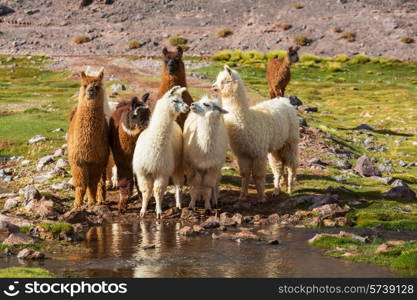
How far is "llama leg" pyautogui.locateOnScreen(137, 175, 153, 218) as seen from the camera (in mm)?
13719

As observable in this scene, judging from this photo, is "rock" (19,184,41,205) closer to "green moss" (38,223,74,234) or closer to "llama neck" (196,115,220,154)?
"green moss" (38,223,74,234)

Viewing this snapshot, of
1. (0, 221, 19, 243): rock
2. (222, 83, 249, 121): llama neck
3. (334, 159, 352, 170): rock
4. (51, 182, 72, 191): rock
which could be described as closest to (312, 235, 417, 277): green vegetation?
(222, 83, 249, 121): llama neck

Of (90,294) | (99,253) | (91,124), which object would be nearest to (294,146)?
(91,124)

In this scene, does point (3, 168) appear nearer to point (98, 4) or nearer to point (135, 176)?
point (135, 176)

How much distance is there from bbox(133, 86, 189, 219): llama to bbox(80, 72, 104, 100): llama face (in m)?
1.22

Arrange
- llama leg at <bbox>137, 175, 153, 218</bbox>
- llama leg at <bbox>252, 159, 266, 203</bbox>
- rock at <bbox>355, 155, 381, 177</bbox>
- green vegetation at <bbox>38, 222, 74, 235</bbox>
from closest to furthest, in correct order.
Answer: green vegetation at <bbox>38, 222, 74, 235</bbox> < llama leg at <bbox>137, 175, 153, 218</bbox> < llama leg at <bbox>252, 159, 266, 203</bbox> < rock at <bbox>355, 155, 381, 177</bbox>

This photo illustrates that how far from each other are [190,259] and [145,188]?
3.44 m

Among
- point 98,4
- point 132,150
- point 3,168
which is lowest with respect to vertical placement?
point 3,168

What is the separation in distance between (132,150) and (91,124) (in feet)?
3.24

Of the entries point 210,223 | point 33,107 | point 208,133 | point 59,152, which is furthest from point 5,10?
point 210,223

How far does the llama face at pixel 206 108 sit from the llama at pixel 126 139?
108 cm

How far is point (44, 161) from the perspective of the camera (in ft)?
62.3

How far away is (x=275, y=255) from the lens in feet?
36.1

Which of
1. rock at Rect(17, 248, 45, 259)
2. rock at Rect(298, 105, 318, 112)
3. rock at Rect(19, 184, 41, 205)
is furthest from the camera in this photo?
rock at Rect(298, 105, 318, 112)
